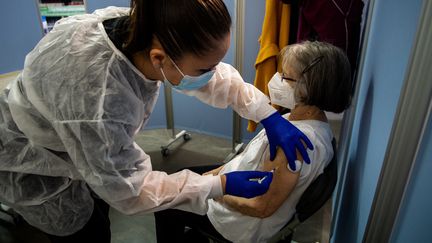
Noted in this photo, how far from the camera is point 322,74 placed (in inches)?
44.3

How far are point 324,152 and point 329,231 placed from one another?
107 centimetres

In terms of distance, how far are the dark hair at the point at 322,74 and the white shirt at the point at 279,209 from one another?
0.32ft

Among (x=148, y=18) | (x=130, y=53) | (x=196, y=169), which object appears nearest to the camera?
(x=148, y=18)

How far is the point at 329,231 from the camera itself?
6.31 ft

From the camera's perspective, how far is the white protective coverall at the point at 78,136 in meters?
0.80

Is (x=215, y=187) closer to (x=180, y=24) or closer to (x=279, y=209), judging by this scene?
(x=279, y=209)

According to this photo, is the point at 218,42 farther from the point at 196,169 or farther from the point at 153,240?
the point at 153,240

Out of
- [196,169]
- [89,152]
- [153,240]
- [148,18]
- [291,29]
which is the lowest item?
[153,240]

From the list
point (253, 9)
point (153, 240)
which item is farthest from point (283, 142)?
point (253, 9)

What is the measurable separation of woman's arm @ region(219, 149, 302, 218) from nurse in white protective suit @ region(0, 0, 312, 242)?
0.04 m

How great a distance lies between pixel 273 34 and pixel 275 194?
4.01ft

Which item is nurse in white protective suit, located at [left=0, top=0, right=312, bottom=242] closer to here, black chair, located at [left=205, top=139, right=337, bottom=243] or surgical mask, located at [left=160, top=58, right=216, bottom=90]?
surgical mask, located at [left=160, top=58, right=216, bottom=90]

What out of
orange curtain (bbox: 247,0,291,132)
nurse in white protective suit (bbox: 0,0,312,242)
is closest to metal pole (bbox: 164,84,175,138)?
orange curtain (bbox: 247,0,291,132)

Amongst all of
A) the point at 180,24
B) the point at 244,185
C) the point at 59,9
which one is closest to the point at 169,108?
the point at 59,9
